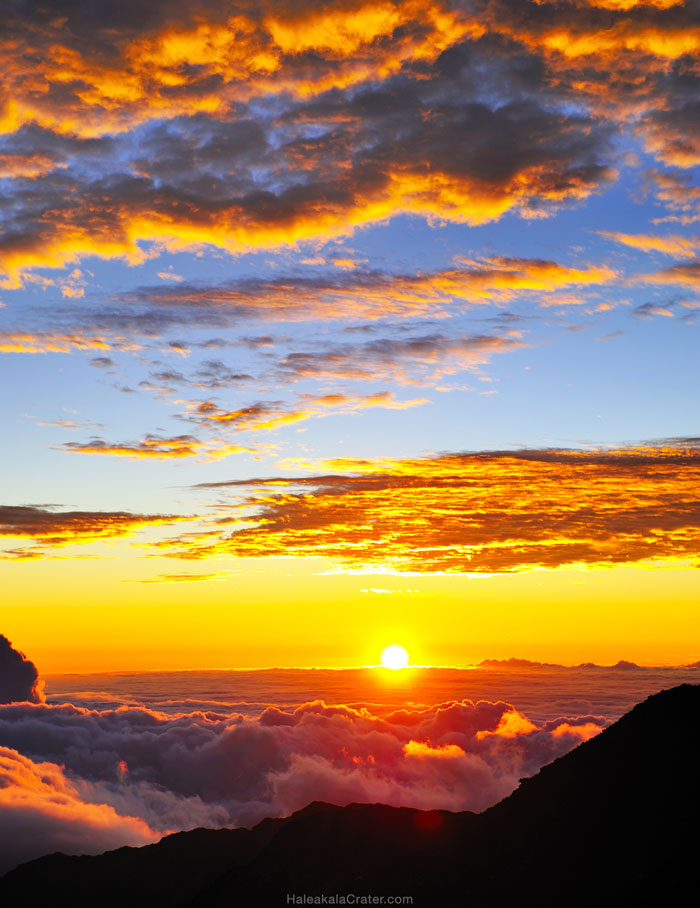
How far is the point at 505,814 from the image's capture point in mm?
67438

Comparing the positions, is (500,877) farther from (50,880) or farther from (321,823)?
(50,880)

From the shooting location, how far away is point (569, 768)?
67625 mm

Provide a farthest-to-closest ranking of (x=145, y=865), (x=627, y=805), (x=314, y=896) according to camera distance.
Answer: (x=145, y=865), (x=314, y=896), (x=627, y=805)

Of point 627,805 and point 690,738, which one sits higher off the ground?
point 690,738

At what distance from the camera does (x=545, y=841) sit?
59875mm

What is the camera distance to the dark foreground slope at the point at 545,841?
5206 centimetres

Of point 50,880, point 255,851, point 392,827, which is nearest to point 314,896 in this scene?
point 392,827

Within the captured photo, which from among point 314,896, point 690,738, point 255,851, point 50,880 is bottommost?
point 50,880

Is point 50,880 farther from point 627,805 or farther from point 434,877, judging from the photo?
point 627,805

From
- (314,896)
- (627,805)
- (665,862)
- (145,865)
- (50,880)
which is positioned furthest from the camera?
(50,880)

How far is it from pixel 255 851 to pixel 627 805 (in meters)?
84.0

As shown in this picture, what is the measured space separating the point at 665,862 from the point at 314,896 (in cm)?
3648

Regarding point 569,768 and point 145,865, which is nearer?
point 569,768

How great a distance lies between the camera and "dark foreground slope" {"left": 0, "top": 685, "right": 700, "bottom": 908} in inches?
2050
